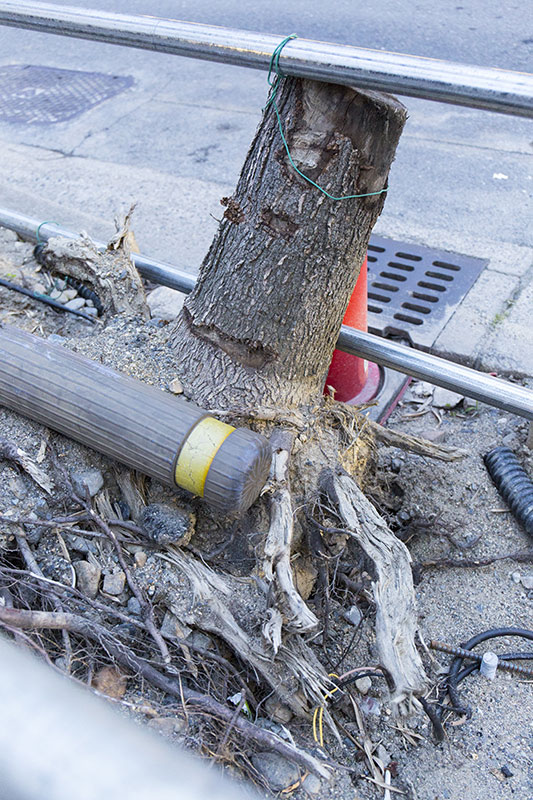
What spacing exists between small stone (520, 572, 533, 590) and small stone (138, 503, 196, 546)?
1.09 m

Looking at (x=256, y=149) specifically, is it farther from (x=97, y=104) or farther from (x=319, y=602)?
(x=97, y=104)

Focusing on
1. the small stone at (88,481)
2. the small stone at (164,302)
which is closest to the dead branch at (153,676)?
the small stone at (88,481)

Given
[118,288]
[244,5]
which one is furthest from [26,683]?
[244,5]

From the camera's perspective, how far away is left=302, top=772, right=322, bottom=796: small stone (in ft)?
5.24

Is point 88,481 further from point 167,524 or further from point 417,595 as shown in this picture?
point 417,595

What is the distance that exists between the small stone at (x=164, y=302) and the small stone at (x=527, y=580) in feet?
6.39

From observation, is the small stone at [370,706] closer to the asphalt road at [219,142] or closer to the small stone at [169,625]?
the small stone at [169,625]

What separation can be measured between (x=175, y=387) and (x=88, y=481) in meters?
0.40

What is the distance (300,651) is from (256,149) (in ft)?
4.51

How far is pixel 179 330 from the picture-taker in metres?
2.29

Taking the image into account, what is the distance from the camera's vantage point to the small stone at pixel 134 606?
6.08 ft

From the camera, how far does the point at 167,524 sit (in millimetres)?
1945

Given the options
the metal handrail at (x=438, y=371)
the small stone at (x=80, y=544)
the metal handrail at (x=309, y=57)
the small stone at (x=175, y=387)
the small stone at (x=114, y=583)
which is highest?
the metal handrail at (x=309, y=57)

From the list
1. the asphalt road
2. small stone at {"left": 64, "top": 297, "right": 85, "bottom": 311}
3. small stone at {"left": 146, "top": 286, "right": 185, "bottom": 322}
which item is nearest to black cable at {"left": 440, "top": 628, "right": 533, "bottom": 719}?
small stone at {"left": 64, "top": 297, "right": 85, "bottom": 311}
